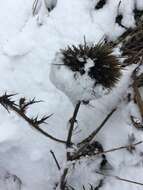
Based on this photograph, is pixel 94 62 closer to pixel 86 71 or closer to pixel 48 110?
pixel 86 71

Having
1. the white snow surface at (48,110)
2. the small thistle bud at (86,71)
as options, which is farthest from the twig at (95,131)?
the small thistle bud at (86,71)

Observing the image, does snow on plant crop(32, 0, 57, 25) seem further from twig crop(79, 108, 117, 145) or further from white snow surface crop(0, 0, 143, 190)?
Answer: twig crop(79, 108, 117, 145)

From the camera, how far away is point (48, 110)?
4.78ft

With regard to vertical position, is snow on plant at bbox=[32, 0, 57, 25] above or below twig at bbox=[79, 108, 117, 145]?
above

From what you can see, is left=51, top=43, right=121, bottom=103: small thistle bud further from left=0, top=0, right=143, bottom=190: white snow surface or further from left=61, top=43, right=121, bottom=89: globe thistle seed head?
left=0, top=0, right=143, bottom=190: white snow surface

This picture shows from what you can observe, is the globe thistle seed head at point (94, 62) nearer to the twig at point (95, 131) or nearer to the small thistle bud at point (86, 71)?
the small thistle bud at point (86, 71)

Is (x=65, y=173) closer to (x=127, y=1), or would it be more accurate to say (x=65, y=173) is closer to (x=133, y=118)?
(x=133, y=118)

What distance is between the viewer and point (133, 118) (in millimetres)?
1458

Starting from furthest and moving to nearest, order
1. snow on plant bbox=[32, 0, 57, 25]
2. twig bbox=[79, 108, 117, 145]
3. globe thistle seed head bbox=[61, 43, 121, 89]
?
1. snow on plant bbox=[32, 0, 57, 25]
2. twig bbox=[79, 108, 117, 145]
3. globe thistle seed head bbox=[61, 43, 121, 89]

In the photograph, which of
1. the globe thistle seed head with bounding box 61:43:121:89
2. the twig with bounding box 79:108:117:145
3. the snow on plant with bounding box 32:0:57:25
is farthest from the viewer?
the snow on plant with bounding box 32:0:57:25

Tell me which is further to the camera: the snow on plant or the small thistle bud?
the snow on plant

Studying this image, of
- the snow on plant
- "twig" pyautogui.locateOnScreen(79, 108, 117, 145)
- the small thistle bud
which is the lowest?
"twig" pyautogui.locateOnScreen(79, 108, 117, 145)

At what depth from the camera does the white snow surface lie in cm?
144

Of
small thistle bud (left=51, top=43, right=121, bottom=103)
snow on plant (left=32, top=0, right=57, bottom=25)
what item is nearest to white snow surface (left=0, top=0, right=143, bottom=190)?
snow on plant (left=32, top=0, right=57, bottom=25)
